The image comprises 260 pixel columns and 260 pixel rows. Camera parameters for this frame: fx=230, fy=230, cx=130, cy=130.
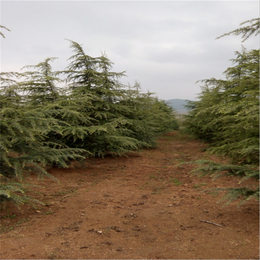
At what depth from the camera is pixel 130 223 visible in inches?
182

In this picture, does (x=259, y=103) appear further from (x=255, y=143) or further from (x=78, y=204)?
(x=78, y=204)

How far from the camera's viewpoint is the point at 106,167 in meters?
9.52

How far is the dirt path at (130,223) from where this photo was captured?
3.57m

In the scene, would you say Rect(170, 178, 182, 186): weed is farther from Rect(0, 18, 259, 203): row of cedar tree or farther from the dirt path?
Rect(0, 18, 259, 203): row of cedar tree

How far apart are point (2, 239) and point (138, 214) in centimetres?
262

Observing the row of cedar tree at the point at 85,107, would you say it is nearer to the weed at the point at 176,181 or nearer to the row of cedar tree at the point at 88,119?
the row of cedar tree at the point at 88,119

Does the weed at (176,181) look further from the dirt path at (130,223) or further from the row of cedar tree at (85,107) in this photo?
the row of cedar tree at (85,107)

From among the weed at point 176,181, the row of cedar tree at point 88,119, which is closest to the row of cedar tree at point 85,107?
the row of cedar tree at point 88,119

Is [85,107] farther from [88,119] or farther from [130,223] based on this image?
[130,223]

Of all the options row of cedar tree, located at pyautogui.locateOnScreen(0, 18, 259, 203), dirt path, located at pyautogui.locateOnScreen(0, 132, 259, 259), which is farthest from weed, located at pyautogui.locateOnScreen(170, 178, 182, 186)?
row of cedar tree, located at pyautogui.locateOnScreen(0, 18, 259, 203)

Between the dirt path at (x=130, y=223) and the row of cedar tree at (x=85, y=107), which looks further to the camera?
the row of cedar tree at (x=85, y=107)

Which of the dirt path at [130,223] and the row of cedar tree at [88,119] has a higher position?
the row of cedar tree at [88,119]

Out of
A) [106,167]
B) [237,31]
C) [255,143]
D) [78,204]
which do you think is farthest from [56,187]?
[237,31]

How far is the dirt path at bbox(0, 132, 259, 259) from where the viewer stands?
3.57m
